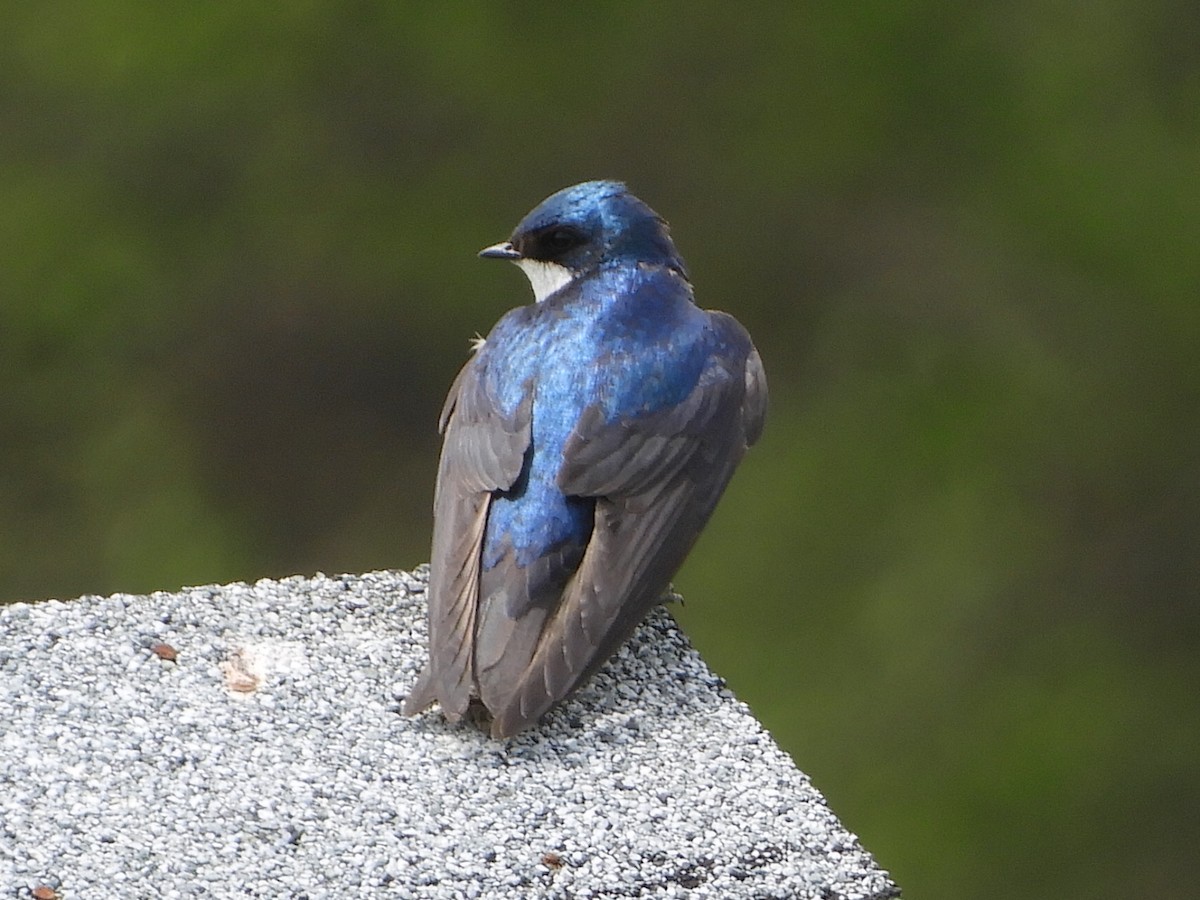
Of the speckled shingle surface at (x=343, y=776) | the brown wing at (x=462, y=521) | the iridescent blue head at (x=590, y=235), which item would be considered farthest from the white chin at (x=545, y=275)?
the speckled shingle surface at (x=343, y=776)

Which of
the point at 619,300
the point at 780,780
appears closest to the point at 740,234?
the point at 619,300

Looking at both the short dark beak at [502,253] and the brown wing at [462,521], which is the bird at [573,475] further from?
the short dark beak at [502,253]

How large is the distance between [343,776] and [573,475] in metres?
0.56

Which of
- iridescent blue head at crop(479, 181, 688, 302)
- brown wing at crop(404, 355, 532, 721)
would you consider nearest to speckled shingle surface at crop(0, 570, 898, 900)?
brown wing at crop(404, 355, 532, 721)

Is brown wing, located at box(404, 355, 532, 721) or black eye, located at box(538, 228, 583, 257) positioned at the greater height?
black eye, located at box(538, 228, 583, 257)

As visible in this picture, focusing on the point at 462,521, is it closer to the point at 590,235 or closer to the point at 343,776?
the point at 343,776

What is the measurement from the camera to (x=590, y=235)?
3.20 m

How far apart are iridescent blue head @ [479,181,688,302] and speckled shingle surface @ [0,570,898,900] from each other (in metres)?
0.78

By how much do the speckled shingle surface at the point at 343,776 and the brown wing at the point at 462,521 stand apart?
0.04 m

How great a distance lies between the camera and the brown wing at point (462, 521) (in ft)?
7.78

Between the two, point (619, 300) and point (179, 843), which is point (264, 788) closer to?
point (179, 843)

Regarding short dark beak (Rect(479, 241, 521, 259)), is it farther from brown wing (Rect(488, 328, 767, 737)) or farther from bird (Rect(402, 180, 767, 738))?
brown wing (Rect(488, 328, 767, 737))

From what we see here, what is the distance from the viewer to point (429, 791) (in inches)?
87.2

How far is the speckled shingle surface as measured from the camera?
207 cm
